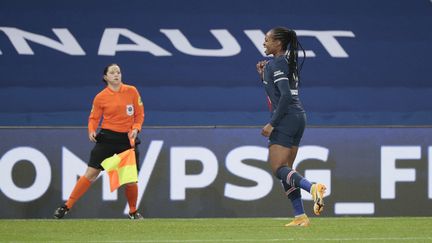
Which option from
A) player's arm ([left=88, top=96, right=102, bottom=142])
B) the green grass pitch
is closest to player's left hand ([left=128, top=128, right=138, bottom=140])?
player's arm ([left=88, top=96, right=102, bottom=142])

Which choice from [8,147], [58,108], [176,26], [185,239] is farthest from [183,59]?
[185,239]

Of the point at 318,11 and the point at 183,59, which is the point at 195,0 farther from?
the point at 318,11

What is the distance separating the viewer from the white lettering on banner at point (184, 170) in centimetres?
983

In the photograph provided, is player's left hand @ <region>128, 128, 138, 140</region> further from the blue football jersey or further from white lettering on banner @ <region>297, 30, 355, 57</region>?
white lettering on banner @ <region>297, 30, 355, 57</region>

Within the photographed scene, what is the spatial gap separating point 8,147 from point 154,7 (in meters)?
2.62

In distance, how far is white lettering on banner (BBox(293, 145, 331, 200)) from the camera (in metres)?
9.90

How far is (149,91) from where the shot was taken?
11.1 m

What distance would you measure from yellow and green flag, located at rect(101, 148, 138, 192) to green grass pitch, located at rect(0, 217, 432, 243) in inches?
15.7

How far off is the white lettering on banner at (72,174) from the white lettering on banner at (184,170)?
2.05 feet

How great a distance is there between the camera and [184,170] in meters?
9.84

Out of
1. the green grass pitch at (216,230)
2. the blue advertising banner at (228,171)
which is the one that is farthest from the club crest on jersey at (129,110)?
the green grass pitch at (216,230)

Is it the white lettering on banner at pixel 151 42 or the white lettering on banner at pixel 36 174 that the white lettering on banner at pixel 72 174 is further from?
the white lettering on banner at pixel 151 42

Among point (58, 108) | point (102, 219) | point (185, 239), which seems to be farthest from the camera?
point (58, 108)

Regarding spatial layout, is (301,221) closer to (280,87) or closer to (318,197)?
(318,197)
